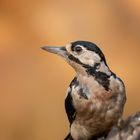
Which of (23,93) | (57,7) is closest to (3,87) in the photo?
(23,93)

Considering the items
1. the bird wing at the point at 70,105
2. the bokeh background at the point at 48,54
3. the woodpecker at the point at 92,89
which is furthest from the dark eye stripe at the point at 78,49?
the bokeh background at the point at 48,54

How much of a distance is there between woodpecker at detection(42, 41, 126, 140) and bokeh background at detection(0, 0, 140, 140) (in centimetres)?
95

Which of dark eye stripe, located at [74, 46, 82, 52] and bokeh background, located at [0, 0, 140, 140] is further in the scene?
bokeh background, located at [0, 0, 140, 140]

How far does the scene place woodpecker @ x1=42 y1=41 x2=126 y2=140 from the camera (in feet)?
4.71

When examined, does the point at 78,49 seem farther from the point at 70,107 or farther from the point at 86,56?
the point at 70,107

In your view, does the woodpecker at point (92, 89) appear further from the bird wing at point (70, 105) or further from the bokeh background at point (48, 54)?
the bokeh background at point (48, 54)

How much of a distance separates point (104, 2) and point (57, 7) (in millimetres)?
207

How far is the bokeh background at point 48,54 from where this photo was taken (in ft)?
8.12

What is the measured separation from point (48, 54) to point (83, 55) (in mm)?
1086

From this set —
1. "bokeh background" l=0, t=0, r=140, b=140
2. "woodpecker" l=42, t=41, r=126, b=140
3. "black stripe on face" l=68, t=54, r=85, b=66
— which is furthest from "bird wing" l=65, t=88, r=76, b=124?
"bokeh background" l=0, t=0, r=140, b=140

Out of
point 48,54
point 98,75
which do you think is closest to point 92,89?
point 98,75

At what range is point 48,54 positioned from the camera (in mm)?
2516

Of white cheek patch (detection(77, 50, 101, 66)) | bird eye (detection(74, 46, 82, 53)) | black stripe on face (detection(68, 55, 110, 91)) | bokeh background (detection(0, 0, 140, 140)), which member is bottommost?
bokeh background (detection(0, 0, 140, 140))

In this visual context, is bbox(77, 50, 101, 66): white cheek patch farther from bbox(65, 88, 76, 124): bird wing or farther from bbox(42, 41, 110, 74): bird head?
bbox(65, 88, 76, 124): bird wing
